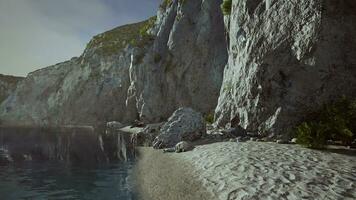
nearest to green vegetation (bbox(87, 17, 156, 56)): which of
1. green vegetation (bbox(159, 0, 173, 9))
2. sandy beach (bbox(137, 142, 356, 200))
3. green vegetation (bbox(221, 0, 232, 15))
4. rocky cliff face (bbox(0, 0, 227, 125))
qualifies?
rocky cliff face (bbox(0, 0, 227, 125))

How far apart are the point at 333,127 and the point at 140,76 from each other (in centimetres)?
5778

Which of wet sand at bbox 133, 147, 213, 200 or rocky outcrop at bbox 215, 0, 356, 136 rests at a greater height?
rocky outcrop at bbox 215, 0, 356, 136

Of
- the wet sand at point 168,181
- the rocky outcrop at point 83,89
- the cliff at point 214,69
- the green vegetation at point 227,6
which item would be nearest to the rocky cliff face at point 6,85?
the rocky outcrop at point 83,89

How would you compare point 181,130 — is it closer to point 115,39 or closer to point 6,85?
point 115,39

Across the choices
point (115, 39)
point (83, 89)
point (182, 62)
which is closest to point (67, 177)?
point (182, 62)

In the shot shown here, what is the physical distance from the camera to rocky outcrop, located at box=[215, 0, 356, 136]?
23.8 meters

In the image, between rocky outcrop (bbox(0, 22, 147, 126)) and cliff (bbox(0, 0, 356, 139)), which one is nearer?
cliff (bbox(0, 0, 356, 139))

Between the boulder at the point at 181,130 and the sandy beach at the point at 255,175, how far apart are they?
8.52 metres

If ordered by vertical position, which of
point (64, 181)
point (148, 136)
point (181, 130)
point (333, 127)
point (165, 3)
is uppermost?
point (165, 3)

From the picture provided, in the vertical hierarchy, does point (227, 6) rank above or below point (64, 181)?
above

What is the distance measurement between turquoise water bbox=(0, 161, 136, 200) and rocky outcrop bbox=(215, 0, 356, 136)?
12703 millimetres

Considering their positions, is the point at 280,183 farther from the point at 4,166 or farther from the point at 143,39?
the point at 143,39

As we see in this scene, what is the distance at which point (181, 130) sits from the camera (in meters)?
29.8

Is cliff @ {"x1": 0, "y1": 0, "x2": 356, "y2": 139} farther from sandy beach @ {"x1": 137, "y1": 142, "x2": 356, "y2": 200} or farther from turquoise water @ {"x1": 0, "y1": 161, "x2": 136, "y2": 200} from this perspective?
turquoise water @ {"x1": 0, "y1": 161, "x2": 136, "y2": 200}
